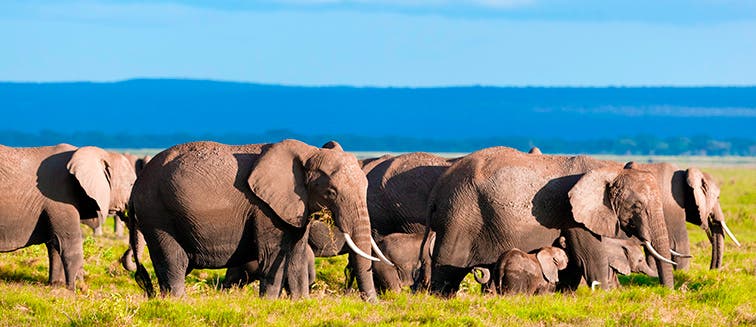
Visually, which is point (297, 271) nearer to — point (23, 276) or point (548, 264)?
point (548, 264)

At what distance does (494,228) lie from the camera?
17.8m

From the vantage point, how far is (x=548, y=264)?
1753 centimetres

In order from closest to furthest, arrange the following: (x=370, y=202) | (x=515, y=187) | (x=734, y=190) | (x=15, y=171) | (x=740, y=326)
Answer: (x=740, y=326)
(x=515, y=187)
(x=15, y=171)
(x=370, y=202)
(x=734, y=190)

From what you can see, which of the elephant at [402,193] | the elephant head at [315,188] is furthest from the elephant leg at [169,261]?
the elephant at [402,193]

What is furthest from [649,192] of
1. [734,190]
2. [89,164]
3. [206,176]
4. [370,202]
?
[734,190]

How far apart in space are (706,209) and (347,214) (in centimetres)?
1096

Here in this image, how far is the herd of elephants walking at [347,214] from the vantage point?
16297 mm

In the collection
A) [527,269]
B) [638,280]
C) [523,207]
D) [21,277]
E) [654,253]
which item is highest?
[523,207]

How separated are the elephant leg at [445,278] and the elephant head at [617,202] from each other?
5.36 ft

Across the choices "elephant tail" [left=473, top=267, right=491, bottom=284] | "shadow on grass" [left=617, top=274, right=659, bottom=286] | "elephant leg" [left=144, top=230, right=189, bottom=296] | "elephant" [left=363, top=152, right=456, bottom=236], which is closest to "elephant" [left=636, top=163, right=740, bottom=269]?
"shadow on grass" [left=617, top=274, right=659, bottom=286]

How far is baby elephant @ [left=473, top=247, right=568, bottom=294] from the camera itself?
1725 cm

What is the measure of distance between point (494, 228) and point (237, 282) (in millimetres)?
3735

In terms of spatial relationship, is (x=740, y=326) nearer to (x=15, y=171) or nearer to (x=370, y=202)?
(x=370, y=202)

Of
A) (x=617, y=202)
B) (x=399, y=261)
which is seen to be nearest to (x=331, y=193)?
(x=399, y=261)
